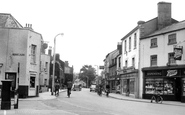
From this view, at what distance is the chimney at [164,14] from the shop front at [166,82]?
23.2ft

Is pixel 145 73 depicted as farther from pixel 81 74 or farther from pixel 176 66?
pixel 81 74

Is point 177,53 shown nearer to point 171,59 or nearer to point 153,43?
point 171,59

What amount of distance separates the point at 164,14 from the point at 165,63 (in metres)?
8.05

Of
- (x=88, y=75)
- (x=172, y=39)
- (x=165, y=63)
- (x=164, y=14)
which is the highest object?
(x=164, y=14)

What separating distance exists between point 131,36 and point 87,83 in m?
91.5

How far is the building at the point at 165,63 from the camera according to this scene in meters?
26.6

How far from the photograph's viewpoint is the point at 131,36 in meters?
37.1

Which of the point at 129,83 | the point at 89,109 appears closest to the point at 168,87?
the point at 129,83

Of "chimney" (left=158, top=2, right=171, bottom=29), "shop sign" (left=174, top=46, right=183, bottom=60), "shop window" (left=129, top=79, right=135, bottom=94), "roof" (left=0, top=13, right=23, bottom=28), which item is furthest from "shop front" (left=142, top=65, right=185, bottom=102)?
"roof" (left=0, top=13, right=23, bottom=28)

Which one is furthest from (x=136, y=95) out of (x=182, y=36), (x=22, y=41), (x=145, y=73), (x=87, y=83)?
(x=87, y=83)

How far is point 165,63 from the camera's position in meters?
28.6

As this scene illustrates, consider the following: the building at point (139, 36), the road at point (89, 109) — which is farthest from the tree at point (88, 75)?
the road at point (89, 109)

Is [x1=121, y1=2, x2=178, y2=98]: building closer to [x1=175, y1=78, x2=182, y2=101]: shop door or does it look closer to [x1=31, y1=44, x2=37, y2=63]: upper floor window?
[x1=175, y1=78, x2=182, y2=101]: shop door

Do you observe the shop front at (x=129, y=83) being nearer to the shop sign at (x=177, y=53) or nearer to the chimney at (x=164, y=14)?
the chimney at (x=164, y=14)
